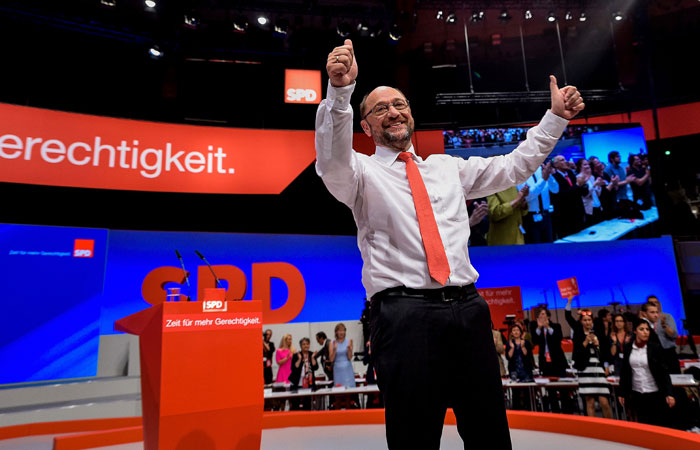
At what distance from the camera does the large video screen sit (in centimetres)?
838

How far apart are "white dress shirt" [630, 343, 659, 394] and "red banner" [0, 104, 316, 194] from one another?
212 inches

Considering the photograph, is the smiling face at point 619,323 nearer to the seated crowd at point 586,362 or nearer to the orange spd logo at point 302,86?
the seated crowd at point 586,362

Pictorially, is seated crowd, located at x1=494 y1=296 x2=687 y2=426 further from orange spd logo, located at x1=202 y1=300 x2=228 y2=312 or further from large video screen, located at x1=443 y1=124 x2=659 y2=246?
orange spd logo, located at x1=202 y1=300 x2=228 y2=312

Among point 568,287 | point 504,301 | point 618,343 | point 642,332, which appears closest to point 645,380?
point 642,332

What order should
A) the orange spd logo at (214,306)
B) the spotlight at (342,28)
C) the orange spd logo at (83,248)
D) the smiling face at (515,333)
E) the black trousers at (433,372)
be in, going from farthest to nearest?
1. the spotlight at (342,28)
2. the orange spd logo at (83,248)
3. the smiling face at (515,333)
4. the orange spd logo at (214,306)
5. the black trousers at (433,372)

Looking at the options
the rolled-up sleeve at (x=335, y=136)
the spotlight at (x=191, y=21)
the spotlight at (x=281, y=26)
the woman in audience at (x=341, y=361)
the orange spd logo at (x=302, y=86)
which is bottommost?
the woman in audience at (x=341, y=361)

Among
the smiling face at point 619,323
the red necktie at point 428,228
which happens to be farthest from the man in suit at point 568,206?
the red necktie at point 428,228

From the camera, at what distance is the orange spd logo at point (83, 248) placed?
683cm

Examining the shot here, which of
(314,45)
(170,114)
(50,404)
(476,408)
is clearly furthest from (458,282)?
(314,45)

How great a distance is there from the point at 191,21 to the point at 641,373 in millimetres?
7553

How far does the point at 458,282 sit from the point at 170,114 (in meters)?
7.71

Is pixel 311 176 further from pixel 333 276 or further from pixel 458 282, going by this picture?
pixel 458 282

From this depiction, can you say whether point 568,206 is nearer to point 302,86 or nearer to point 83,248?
point 302,86

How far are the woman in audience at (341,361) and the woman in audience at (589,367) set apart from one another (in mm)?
3113
